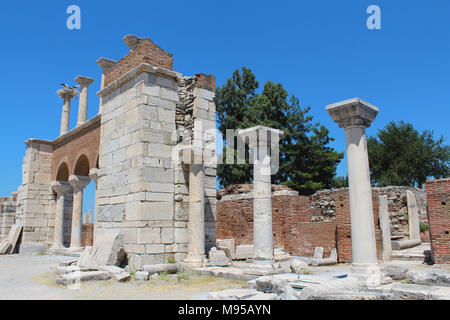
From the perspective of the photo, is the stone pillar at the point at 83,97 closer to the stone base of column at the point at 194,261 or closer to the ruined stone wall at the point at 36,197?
the ruined stone wall at the point at 36,197

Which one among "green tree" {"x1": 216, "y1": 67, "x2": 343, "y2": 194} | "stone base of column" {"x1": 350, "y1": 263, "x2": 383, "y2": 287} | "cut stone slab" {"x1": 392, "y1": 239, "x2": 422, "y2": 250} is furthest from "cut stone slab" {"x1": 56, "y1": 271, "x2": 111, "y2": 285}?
"green tree" {"x1": 216, "y1": 67, "x2": 343, "y2": 194}

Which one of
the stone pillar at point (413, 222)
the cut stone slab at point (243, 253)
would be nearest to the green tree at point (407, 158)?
the stone pillar at point (413, 222)

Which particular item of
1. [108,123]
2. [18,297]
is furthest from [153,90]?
[18,297]

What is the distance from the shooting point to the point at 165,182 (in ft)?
30.3

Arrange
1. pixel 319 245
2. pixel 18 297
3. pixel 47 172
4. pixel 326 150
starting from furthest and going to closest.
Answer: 1. pixel 326 150
2. pixel 47 172
3. pixel 319 245
4. pixel 18 297

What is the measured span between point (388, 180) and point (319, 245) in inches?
714

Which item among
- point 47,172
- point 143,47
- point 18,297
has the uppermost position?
point 143,47

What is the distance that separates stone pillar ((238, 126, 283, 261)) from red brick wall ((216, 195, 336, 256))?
5.19 metres

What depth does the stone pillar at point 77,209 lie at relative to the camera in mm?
15250

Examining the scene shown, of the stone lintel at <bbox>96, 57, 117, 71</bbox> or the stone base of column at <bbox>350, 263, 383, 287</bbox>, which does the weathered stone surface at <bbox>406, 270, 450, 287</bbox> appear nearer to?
the stone base of column at <bbox>350, 263, 383, 287</bbox>

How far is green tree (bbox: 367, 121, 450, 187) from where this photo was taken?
2977 centimetres

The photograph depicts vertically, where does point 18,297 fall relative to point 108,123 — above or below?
below

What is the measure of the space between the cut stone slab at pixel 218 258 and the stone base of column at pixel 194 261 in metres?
0.22
